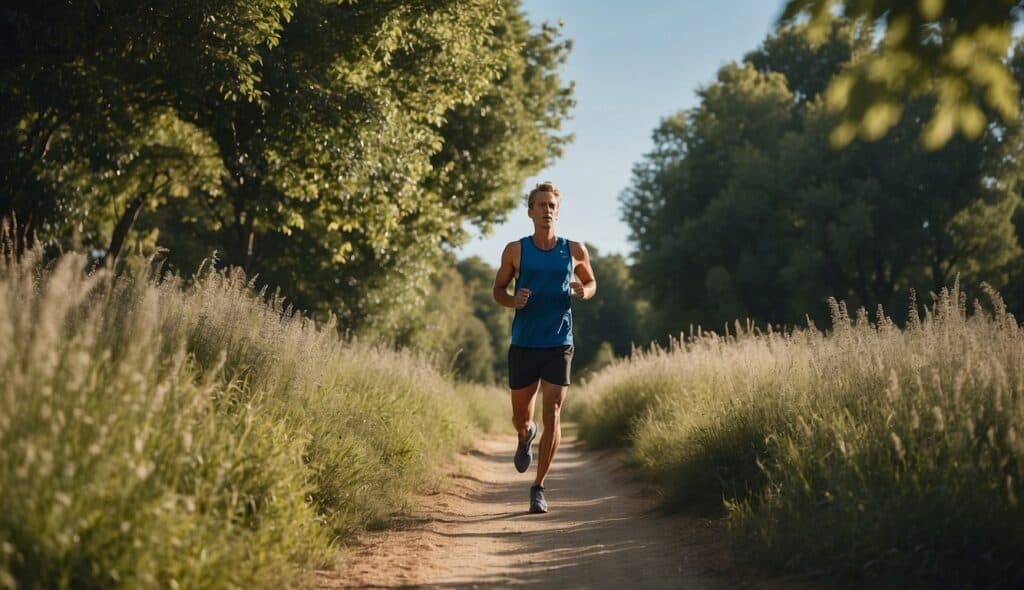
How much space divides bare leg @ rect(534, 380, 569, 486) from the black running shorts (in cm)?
8

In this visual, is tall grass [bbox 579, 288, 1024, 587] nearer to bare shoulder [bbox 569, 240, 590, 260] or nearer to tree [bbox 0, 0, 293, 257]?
bare shoulder [bbox 569, 240, 590, 260]

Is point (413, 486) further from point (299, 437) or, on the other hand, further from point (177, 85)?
point (177, 85)

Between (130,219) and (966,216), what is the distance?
109ft

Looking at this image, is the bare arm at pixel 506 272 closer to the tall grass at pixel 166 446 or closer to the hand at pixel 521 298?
the hand at pixel 521 298

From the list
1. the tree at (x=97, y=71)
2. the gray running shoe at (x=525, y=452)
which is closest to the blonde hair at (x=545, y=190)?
the gray running shoe at (x=525, y=452)

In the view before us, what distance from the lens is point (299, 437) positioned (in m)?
6.38

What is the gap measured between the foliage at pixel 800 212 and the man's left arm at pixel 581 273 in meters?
28.5

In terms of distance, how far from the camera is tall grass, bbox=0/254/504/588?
377cm

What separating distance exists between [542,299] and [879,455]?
348cm

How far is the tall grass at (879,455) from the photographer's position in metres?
4.51

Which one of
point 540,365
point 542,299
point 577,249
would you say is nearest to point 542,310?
point 542,299

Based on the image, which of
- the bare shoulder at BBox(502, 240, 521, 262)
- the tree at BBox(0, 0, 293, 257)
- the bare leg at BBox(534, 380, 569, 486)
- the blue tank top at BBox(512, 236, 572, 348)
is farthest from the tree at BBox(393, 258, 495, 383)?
the blue tank top at BBox(512, 236, 572, 348)

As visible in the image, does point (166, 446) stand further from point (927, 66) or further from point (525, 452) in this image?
point (927, 66)

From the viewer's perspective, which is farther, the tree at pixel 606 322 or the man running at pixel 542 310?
the tree at pixel 606 322
